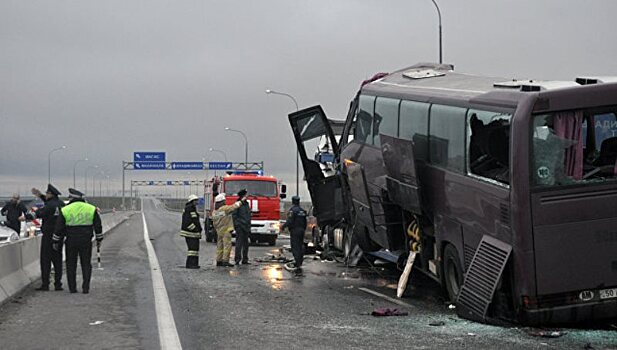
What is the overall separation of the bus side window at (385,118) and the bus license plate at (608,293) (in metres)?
5.61

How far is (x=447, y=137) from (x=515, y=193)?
2577 millimetres

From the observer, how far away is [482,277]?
34.0 ft

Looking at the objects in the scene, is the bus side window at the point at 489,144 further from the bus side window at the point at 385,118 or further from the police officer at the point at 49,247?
the police officer at the point at 49,247

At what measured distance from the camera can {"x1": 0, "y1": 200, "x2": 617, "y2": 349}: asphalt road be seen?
9109 mm

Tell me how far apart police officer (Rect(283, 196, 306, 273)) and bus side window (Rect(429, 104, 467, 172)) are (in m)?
6.67

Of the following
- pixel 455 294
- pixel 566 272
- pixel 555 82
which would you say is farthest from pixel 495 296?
pixel 555 82

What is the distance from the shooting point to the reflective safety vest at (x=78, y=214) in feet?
45.6

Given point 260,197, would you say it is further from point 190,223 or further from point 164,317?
point 164,317

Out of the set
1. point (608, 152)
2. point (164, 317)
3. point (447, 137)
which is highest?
point (447, 137)

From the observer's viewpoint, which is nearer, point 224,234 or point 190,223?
point 190,223

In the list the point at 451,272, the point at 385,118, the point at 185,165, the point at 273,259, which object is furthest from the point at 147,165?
the point at 451,272

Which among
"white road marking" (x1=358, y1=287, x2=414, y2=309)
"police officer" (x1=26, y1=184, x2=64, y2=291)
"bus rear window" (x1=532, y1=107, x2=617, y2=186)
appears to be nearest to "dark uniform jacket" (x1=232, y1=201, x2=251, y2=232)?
"white road marking" (x1=358, y1=287, x2=414, y2=309)

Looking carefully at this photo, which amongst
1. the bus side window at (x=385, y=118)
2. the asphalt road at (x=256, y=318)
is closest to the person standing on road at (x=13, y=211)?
the asphalt road at (x=256, y=318)

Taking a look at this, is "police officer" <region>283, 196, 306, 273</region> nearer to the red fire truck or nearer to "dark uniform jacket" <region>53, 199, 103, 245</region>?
"dark uniform jacket" <region>53, 199, 103, 245</region>
